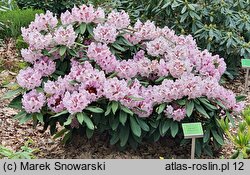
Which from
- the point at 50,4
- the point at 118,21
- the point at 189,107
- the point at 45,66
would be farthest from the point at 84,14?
the point at 50,4

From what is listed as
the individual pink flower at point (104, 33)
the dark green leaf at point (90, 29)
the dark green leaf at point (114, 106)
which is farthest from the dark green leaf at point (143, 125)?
the dark green leaf at point (90, 29)

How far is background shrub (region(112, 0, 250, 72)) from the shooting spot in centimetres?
533

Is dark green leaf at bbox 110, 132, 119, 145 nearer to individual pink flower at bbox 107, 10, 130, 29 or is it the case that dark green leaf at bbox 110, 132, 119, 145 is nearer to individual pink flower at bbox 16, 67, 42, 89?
individual pink flower at bbox 16, 67, 42, 89

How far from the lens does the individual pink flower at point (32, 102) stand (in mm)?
3393

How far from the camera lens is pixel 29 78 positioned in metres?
3.52

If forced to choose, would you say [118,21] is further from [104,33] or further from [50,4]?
[50,4]

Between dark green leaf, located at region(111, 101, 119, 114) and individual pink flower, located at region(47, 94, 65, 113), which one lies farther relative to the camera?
individual pink flower, located at region(47, 94, 65, 113)

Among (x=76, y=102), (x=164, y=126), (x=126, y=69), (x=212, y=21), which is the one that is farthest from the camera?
(x=212, y=21)

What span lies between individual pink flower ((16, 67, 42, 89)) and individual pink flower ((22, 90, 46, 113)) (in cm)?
7

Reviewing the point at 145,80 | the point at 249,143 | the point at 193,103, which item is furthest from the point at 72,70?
the point at 249,143

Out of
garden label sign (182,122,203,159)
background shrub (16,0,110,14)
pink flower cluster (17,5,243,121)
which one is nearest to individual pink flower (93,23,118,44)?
pink flower cluster (17,5,243,121)

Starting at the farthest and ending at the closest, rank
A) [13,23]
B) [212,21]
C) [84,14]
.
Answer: [13,23] < [212,21] < [84,14]

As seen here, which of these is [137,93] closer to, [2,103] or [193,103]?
[193,103]

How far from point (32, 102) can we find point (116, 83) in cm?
56
